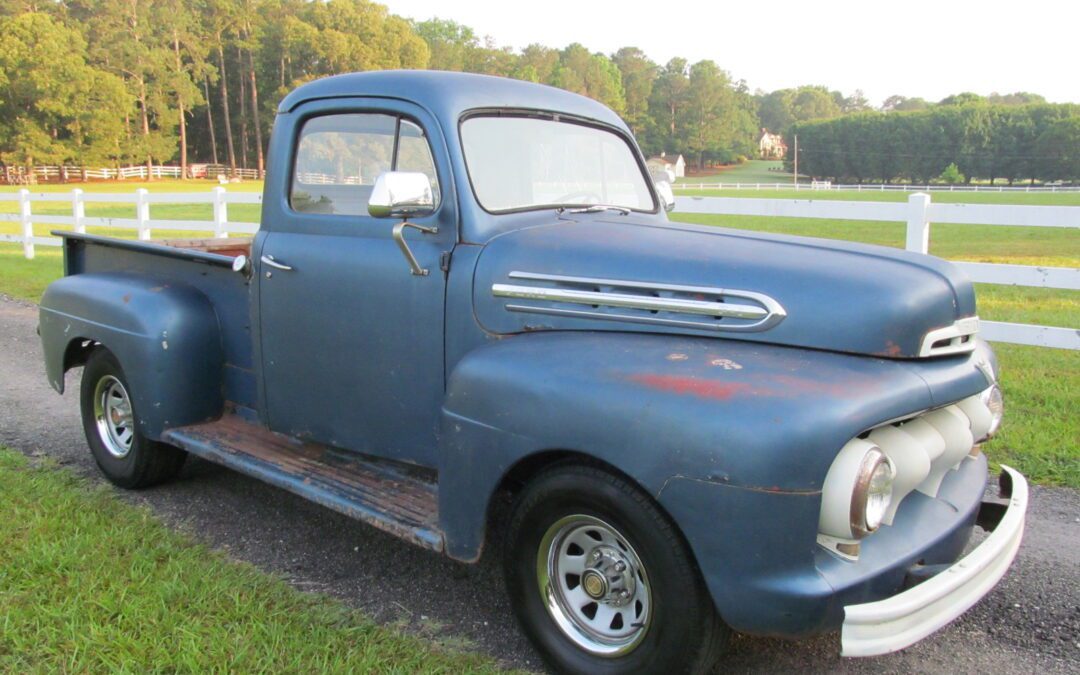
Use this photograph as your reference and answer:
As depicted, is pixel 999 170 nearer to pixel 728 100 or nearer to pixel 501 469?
pixel 728 100

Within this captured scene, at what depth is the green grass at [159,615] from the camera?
108 inches

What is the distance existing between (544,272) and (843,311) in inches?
39.4

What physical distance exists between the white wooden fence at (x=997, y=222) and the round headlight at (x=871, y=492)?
140 inches

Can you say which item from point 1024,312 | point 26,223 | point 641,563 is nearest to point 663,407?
point 641,563

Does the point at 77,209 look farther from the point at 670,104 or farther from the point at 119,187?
the point at 670,104

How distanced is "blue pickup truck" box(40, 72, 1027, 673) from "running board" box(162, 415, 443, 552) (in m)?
0.01

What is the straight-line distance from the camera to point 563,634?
8.86 feet

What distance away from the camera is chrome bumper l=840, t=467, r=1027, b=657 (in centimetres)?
217

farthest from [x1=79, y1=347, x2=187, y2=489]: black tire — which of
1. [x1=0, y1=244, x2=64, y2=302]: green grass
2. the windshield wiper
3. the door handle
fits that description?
[x1=0, y1=244, x2=64, y2=302]: green grass

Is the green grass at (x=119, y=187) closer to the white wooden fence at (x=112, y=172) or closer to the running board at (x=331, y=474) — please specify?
the white wooden fence at (x=112, y=172)

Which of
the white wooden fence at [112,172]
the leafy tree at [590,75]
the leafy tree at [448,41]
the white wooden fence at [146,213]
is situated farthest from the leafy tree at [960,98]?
the white wooden fence at [146,213]

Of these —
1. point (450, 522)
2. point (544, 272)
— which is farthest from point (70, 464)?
point (544, 272)

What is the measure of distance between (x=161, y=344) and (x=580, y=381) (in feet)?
8.09

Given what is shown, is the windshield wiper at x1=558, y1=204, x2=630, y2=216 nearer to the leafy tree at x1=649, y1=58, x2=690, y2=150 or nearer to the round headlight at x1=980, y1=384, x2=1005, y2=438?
the round headlight at x1=980, y1=384, x2=1005, y2=438
